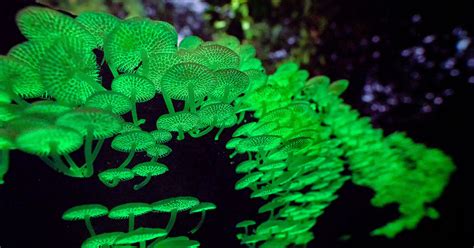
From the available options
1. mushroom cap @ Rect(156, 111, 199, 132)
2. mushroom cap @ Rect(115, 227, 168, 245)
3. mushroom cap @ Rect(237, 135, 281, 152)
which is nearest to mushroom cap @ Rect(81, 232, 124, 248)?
mushroom cap @ Rect(115, 227, 168, 245)

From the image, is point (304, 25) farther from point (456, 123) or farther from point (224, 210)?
point (224, 210)

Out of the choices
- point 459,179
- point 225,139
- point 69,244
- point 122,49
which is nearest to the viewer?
point 122,49

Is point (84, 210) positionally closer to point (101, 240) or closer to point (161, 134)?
point (101, 240)

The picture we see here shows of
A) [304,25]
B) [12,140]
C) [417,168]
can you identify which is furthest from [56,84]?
[417,168]

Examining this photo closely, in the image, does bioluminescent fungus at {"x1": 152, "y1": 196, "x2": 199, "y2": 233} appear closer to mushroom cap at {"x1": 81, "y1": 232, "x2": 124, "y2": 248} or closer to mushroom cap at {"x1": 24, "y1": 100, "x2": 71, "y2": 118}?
mushroom cap at {"x1": 81, "y1": 232, "x2": 124, "y2": 248}

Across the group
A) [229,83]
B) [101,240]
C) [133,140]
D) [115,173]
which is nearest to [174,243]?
[101,240]
